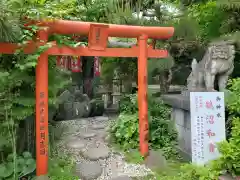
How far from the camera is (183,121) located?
5.80m

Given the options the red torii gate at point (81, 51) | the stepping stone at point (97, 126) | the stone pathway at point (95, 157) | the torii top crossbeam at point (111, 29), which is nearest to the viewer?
the red torii gate at point (81, 51)

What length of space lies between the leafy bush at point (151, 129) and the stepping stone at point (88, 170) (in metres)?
1.07

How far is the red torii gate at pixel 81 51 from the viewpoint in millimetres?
4473

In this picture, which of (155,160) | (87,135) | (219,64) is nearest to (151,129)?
(155,160)

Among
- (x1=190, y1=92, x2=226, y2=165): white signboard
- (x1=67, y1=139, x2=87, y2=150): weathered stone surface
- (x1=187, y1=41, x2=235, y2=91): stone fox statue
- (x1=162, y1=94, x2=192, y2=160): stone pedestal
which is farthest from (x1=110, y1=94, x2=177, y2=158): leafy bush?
(x1=190, y1=92, x2=226, y2=165): white signboard

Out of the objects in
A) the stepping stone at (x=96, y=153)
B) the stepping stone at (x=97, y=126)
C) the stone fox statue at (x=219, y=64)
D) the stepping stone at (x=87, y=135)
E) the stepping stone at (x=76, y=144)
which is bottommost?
the stepping stone at (x=96, y=153)

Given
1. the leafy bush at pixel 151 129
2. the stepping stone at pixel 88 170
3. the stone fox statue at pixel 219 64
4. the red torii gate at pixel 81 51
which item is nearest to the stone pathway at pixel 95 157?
the stepping stone at pixel 88 170

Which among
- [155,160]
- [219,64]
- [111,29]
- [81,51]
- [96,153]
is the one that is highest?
[111,29]

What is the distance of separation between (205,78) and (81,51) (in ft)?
8.81

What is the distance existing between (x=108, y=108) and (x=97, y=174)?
19.4 ft

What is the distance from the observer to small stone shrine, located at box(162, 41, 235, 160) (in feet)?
17.1

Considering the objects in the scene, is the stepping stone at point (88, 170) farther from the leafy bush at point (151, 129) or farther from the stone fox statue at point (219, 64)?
the stone fox statue at point (219, 64)

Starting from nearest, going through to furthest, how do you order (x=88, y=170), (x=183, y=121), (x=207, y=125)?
(x=207, y=125) < (x=88, y=170) < (x=183, y=121)

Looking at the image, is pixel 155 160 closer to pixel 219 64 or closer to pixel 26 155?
pixel 219 64
